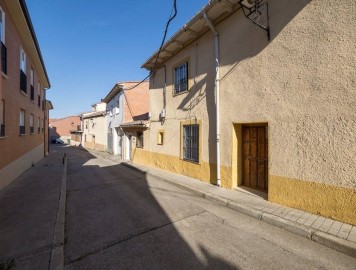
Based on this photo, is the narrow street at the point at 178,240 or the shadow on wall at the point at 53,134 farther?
the shadow on wall at the point at 53,134

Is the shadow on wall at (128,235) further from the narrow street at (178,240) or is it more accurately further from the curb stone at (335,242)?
the curb stone at (335,242)

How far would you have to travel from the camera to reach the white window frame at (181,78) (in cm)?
902

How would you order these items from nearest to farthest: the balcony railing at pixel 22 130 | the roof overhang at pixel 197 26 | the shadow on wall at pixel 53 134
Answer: the roof overhang at pixel 197 26 < the balcony railing at pixel 22 130 < the shadow on wall at pixel 53 134

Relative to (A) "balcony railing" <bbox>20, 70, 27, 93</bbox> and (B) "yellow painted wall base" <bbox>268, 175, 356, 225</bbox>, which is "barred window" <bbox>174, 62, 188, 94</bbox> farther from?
(A) "balcony railing" <bbox>20, 70, 27, 93</bbox>

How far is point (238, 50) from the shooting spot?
6.39 m

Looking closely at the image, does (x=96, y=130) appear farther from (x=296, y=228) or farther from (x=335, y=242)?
(x=335, y=242)

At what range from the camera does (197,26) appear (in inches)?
304

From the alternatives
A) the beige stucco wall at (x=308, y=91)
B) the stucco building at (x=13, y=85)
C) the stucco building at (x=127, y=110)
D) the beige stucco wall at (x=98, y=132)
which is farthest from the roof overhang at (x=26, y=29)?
the beige stucco wall at (x=98, y=132)

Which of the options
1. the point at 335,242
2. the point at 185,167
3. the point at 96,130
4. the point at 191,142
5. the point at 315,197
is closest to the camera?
the point at 335,242

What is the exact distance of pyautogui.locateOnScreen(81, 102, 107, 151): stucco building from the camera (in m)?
24.9

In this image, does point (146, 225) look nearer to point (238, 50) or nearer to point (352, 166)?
point (352, 166)

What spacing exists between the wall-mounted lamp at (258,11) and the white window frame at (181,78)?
3.60 meters

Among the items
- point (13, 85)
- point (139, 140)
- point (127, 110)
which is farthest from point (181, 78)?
point (127, 110)

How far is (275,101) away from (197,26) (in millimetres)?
4271
